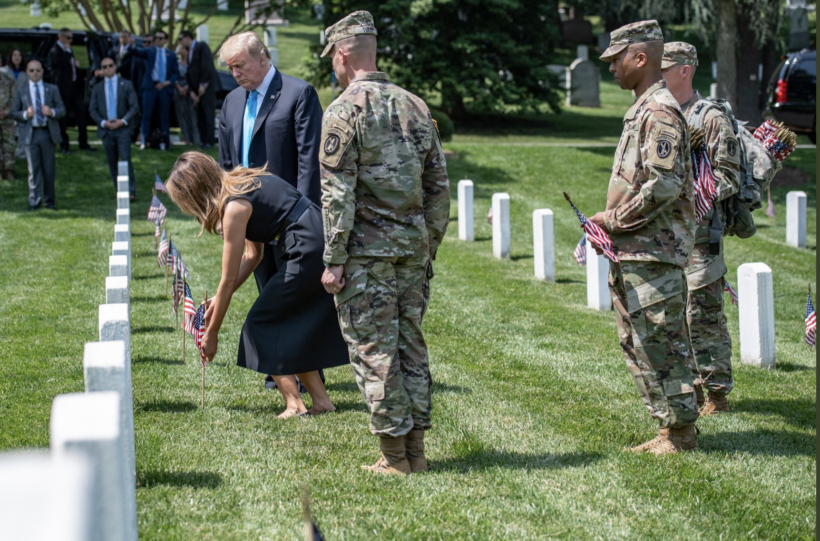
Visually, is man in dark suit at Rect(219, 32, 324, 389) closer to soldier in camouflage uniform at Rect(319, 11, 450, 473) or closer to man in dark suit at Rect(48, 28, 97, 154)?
soldier in camouflage uniform at Rect(319, 11, 450, 473)

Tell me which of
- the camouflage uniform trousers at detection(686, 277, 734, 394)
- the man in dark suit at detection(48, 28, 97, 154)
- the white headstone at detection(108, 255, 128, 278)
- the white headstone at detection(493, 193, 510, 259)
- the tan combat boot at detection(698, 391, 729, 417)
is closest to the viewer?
the white headstone at detection(108, 255, 128, 278)

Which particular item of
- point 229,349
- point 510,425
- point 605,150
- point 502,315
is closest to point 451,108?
point 605,150

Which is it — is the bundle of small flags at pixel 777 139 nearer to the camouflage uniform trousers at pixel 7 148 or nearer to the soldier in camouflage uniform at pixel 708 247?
the soldier in camouflage uniform at pixel 708 247

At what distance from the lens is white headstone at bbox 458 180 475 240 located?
1398 centimetres

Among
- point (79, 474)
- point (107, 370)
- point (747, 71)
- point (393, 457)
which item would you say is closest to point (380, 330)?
point (393, 457)

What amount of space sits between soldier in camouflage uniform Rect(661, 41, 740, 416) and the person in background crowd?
13.2m

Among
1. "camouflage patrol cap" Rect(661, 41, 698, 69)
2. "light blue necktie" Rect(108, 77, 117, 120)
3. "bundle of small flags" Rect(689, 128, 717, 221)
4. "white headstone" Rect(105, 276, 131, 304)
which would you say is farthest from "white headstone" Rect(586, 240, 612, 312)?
"light blue necktie" Rect(108, 77, 117, 120)

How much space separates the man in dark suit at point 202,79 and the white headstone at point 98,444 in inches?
631

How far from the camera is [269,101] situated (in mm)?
5855

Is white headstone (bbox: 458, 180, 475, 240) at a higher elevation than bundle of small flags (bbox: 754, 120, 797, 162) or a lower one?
lower

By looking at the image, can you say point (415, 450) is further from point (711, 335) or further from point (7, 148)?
point (7, 148)

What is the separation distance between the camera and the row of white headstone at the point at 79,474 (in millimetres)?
1446

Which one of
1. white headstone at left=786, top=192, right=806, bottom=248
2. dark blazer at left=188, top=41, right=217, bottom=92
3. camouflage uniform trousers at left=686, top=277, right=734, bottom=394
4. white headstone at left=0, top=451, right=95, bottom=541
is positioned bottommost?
white headstone at left=786, top=192, right=806, bottom=248

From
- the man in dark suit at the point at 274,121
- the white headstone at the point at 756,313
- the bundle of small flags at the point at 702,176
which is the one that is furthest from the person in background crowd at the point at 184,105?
the bundle of small flags at the point at 702,176
